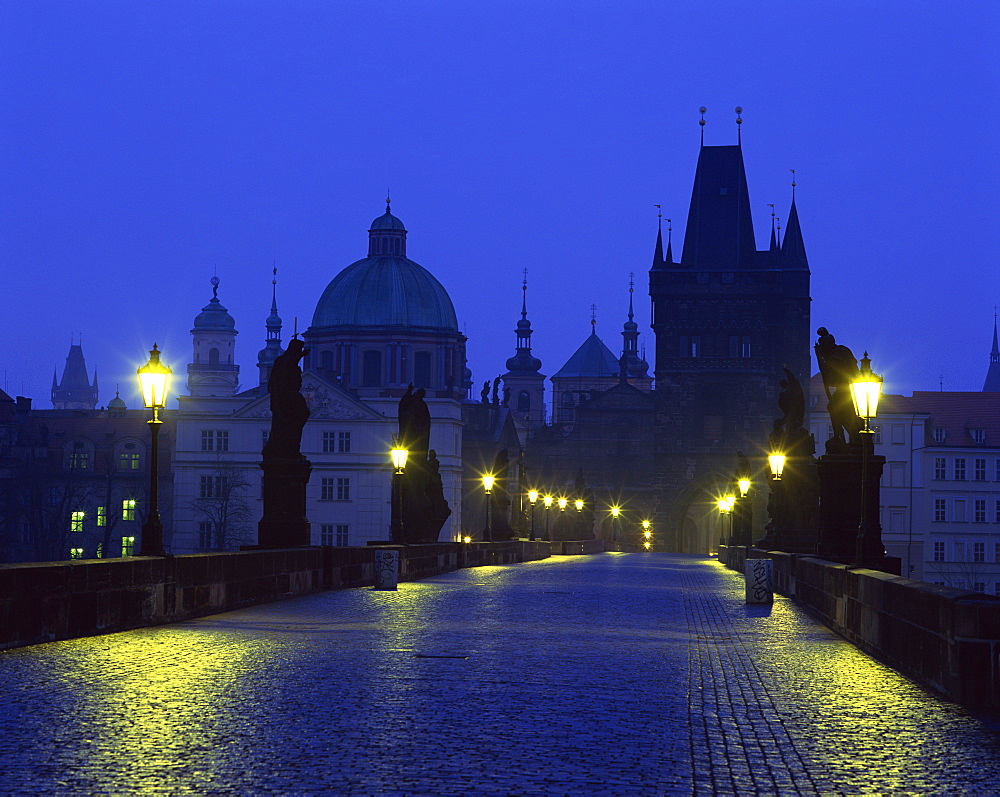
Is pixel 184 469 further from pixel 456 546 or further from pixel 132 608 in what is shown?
pixel 132 608

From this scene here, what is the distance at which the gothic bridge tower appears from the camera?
363 ft

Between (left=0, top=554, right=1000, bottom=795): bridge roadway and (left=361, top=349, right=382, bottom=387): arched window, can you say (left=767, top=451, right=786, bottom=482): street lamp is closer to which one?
(left=0, top=554, right=1000, bottom=795): bridge roadway

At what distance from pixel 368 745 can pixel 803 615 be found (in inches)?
548

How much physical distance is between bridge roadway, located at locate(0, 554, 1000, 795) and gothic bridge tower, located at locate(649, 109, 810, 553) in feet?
307

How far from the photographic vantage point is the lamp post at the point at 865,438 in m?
19.9

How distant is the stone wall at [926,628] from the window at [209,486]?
8374 cm

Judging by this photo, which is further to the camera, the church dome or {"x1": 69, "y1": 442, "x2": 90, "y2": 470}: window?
the church dome

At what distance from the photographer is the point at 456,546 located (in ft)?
131

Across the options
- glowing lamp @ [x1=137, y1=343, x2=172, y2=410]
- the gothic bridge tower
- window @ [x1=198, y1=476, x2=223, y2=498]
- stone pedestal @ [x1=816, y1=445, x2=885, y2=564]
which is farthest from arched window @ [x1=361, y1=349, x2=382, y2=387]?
glowing lamp @ [x1=137, y1=343, x2=172, y2=410]

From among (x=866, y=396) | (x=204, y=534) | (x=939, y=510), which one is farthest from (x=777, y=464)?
(x=939, y=510)

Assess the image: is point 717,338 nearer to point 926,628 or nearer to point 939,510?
point 939,510

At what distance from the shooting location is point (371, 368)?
417ft

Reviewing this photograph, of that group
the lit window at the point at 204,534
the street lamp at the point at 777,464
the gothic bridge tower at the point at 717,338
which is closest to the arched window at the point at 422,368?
the gothic bridge tower at the point at 717,338

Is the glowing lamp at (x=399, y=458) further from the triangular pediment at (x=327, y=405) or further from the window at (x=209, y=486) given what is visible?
the triangular pediment at (x=327, y=405)
